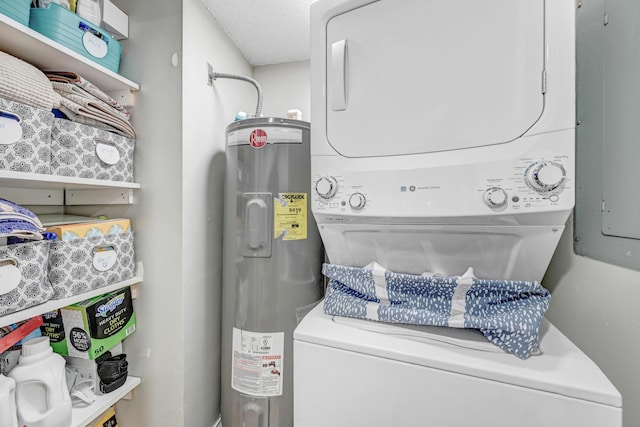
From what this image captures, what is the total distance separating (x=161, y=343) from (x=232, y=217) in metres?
0.62

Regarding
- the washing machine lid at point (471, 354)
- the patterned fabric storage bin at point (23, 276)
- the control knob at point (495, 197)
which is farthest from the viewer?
the patterned fabric storage bin at point (23, 276)

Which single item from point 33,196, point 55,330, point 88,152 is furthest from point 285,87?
point 55,330

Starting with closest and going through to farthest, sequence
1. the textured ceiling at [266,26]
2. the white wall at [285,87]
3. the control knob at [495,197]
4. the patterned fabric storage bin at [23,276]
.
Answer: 1. the control knob at [495,197]
2. the patterned fabric storage bin at [23,276]
3. the textured ceiling at [266,26]
4. the white wall at [285,87]

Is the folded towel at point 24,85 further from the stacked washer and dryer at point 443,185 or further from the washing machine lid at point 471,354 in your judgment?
the washing machine lid at point 471,354

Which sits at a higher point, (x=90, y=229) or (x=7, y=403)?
(x=90, y=229)

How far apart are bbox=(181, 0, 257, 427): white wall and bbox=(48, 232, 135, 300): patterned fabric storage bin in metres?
0.23

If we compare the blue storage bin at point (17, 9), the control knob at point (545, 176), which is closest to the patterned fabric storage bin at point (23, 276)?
the blue storage bin at point (17, 9)

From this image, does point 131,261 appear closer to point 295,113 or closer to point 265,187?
point 265,187

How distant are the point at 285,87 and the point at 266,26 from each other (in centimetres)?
41

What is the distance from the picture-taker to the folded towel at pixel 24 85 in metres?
0.79

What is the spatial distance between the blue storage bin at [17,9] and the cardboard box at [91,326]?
0.94 meters

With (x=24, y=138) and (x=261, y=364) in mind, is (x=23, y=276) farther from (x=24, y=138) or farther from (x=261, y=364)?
(x=261, y=364)

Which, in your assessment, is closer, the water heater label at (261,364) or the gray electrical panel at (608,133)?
the gray electrical panel at (608,133)

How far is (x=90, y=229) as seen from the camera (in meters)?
1.03
